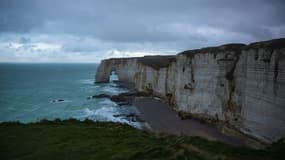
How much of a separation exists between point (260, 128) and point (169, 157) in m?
10.9

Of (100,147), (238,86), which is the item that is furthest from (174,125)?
(100,147)

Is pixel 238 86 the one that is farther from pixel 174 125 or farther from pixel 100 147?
pixel 100 147

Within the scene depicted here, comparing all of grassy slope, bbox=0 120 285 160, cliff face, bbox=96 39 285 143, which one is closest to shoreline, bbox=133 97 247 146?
cliff face, bbox=96 39 285 143

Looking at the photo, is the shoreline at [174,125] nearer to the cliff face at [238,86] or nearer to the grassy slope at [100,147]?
the cliff face at [238,86]

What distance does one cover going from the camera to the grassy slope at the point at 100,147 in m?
8.49

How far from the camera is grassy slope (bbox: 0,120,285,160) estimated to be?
8.49m

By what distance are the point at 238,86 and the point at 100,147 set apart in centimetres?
1467

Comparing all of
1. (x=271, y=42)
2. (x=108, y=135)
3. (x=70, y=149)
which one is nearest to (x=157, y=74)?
(x=271, y=42)

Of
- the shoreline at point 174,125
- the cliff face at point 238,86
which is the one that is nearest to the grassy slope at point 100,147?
the cliff face at point 238,86

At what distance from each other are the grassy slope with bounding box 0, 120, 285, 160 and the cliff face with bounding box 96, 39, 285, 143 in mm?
5104

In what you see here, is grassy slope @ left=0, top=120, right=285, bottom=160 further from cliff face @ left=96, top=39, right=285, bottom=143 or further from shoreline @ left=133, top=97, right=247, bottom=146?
shoreline @ left=133, top=97, right=247, bottom=146

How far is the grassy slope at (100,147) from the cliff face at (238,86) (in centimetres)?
510

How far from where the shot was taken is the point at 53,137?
36.0 feet

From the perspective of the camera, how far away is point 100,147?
949 cm
